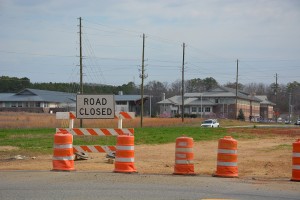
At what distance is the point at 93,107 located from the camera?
15398 mm

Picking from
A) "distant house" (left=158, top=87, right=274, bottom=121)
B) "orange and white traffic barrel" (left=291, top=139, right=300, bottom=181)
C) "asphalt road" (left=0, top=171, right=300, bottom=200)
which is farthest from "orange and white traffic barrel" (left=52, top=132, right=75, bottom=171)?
"distant house" (left=158, top=87, right=274, bottom=121)

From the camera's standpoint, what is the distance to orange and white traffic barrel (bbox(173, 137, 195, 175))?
13.2 metres

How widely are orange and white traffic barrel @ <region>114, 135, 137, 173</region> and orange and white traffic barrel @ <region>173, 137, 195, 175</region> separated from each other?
4.24ft

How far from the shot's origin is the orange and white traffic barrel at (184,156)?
13250mm

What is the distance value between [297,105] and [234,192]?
163 metres

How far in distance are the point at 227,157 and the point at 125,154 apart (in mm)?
2808

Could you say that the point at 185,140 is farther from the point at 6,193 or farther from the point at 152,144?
the point at 152,144

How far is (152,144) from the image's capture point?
93.5 feet

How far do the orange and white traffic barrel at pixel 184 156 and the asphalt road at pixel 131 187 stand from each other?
0.37 m

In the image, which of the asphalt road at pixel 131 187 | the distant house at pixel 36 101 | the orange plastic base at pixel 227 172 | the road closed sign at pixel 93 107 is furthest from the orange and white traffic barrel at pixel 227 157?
the distant house at pixel 36 101

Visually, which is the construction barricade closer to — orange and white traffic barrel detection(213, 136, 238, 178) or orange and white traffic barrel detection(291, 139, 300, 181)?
orange and white traffic barrel detection(213, 136, 238, 178)

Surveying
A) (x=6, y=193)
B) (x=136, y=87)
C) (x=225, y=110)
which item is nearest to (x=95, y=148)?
(x=6, y=193)

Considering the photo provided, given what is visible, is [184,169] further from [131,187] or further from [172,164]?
[172,164]

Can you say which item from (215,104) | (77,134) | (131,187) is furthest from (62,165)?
(215,104)
